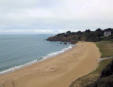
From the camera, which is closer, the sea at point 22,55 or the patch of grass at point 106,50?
the sea at point 22,55

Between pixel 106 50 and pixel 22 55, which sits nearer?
pixel 106 50

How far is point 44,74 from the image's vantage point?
1938 cm

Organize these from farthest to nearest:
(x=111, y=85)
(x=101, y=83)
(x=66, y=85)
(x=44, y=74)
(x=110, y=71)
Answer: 1. (x=44, y=74)
2. (x=66, y=85)
3. (x=110, y=71)
4. (x=101, y=83)
5. (x=111, y=85)

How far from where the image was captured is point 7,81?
16891 millimetres

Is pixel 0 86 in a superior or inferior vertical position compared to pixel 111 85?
inferior

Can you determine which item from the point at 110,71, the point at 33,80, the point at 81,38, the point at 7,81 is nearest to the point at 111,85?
the point at 110,71

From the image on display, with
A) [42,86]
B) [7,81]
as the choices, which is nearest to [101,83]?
[42,86]

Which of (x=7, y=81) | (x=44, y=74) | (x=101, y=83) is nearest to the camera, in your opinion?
(x=101, y=83)

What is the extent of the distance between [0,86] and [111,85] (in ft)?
38.6

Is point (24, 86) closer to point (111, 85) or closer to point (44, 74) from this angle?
point (44, 74)

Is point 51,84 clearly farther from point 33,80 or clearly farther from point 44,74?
point 44,74

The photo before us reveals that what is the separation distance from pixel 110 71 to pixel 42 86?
7641 millimetres

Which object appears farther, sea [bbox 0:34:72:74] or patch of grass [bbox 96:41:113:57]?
patch of grass [bbox 96:41:113:57]

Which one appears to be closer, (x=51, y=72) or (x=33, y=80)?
(x=33, y=80)
